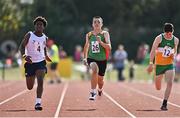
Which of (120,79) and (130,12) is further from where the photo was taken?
(130,12)

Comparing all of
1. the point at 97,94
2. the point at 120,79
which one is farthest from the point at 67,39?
the point at 97,94

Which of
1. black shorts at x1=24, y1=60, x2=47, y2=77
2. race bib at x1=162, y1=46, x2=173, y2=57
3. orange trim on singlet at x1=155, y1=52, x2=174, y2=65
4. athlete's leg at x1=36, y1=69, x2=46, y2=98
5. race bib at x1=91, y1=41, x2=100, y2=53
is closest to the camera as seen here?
athlete's leg at x1=36, y1=69, x2=46, y2=98

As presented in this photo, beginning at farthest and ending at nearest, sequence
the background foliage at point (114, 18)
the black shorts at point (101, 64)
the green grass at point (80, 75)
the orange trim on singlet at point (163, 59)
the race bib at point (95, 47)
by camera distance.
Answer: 1. the background foliage at point (114, 18)
2. the green grass at point (80, 75)
3. the black shorts at point (101, 64)
4. the race bib at point (95, 47)
5. the orange trim on singlet at point (163, 59)

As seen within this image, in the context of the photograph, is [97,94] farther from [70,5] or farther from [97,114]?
[70,5]

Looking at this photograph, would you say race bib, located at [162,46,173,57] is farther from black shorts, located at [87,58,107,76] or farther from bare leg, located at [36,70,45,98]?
bare leg, located at [36,70,45,98]

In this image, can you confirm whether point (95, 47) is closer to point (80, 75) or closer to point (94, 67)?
point (94, 67)

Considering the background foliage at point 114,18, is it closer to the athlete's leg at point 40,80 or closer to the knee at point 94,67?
the knee at point 94,67

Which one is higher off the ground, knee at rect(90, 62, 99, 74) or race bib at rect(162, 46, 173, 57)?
race bib at rect(162, 46, 173, 57)

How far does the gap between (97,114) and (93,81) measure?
286 centimetres

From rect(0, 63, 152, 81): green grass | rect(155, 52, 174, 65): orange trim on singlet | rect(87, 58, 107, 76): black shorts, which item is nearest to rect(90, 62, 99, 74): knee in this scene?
rect(87, 58, 107, 76): black shorts

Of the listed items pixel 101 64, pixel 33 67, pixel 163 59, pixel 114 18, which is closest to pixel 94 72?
pixel 101 64

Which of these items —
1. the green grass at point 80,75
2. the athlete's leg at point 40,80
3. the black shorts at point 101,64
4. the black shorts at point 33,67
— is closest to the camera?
the athlete's leg at point 40,80

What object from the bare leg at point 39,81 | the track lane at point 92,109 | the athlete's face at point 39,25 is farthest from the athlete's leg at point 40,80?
→ the athlete's face at point 39,25

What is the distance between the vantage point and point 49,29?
70.4m
